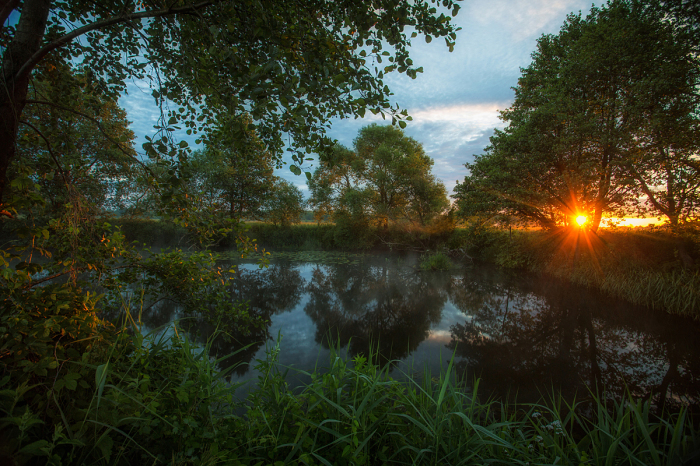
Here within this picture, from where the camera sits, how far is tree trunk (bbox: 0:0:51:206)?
1771 mm

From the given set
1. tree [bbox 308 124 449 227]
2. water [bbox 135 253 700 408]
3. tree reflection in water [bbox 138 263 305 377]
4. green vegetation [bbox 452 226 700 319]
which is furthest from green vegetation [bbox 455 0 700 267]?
tree reflection in water [bbox 138 263 305 377]

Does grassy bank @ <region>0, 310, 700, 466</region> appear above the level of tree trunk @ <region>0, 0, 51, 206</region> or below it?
below

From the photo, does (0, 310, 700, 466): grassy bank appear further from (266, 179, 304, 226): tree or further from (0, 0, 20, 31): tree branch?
(266, 179, 304, 226): tree

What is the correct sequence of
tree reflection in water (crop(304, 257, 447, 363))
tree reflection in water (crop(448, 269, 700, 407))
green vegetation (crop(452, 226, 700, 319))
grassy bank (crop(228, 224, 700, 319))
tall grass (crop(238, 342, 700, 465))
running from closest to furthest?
tall grass (crop(238, 342, 700, 465)) < tree reflection in water (crop(448, 269, 700, 407)) < tree reflection in water (crop(304, 257, 447, 363)) < green vegetation (crop(452, 226, 700, 319)) < grassy bank (crop(228, 224, 700, 319))

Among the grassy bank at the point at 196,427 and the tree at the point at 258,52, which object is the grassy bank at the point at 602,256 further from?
the tree at the point at 258,52

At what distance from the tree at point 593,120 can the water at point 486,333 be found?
3851 mm

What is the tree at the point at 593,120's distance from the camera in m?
8.05

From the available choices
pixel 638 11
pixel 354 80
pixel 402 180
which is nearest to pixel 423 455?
A: pixel 354 80

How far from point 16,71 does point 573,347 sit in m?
9.34

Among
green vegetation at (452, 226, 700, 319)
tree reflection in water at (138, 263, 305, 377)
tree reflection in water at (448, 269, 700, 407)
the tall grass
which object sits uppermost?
green vegetation at (452, 226, 700, 319)

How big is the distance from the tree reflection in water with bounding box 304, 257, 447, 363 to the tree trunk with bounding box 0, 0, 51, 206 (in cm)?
324

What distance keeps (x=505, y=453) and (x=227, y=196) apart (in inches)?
815

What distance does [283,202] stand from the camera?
21.1 metres

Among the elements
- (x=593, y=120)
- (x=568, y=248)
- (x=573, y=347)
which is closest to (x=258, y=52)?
(x=573, y=347)
